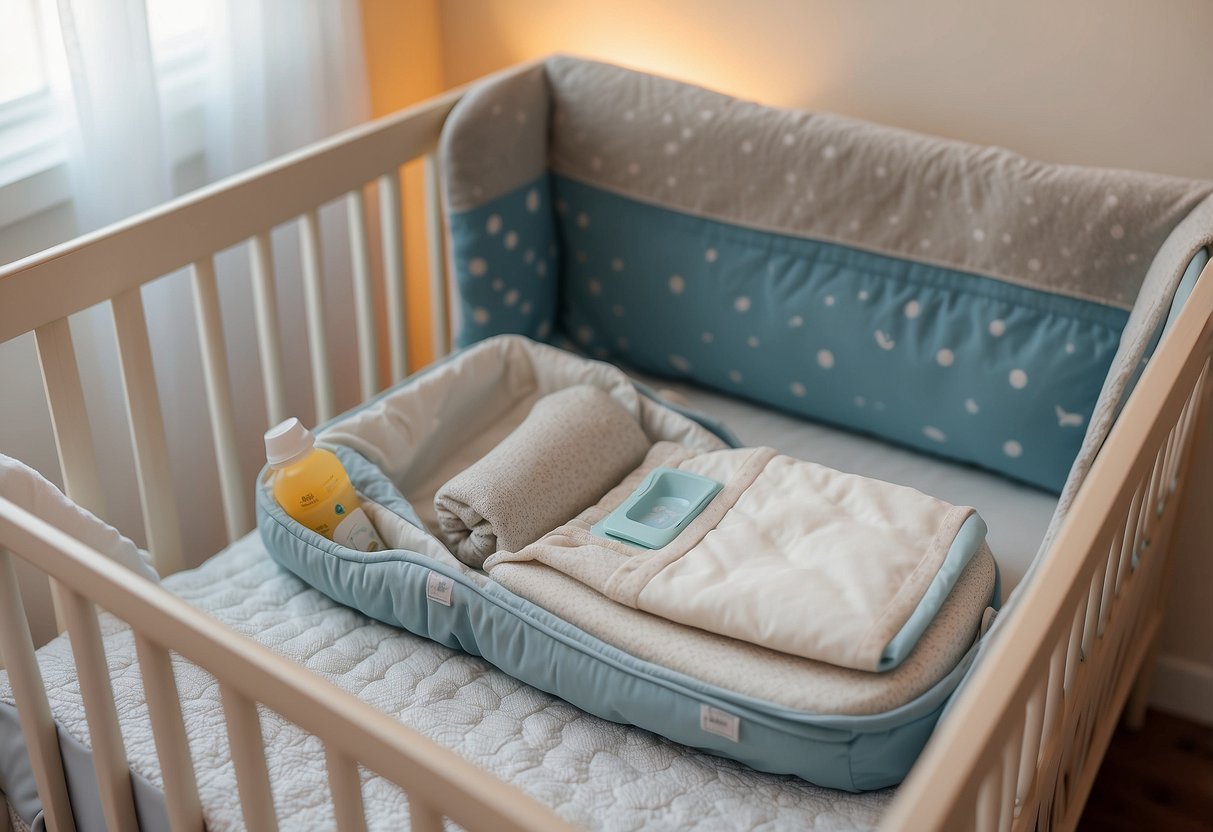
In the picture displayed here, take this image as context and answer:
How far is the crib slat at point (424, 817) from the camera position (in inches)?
26.5

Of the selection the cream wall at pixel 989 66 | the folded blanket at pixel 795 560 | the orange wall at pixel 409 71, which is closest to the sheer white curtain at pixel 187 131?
the orange wall at pixel 409 71

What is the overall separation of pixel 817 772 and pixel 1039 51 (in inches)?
34.4

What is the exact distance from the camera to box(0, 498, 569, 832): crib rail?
25.4 inches

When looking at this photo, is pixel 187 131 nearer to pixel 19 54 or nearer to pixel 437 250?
pixel 19 54

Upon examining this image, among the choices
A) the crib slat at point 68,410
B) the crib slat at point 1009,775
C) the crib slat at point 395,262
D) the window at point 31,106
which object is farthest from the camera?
the crib slat at point 395,262

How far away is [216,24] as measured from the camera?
1.43 m

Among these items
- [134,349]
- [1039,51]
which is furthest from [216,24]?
[1039,51]

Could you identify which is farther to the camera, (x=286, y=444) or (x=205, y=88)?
(x=205, y=88)

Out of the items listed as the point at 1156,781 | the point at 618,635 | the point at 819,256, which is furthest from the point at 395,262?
the point at 1156,781

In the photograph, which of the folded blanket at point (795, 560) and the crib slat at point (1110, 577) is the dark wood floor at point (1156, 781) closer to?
the crib slat at point (1110, 577)

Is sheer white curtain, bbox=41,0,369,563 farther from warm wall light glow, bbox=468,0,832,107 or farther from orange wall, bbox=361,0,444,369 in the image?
warm wall light glow, bbox=468,0,832,107

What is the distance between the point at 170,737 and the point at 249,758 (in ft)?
0.33

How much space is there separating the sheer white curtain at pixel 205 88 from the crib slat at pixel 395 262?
167 millimetres

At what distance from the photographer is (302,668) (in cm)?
71
